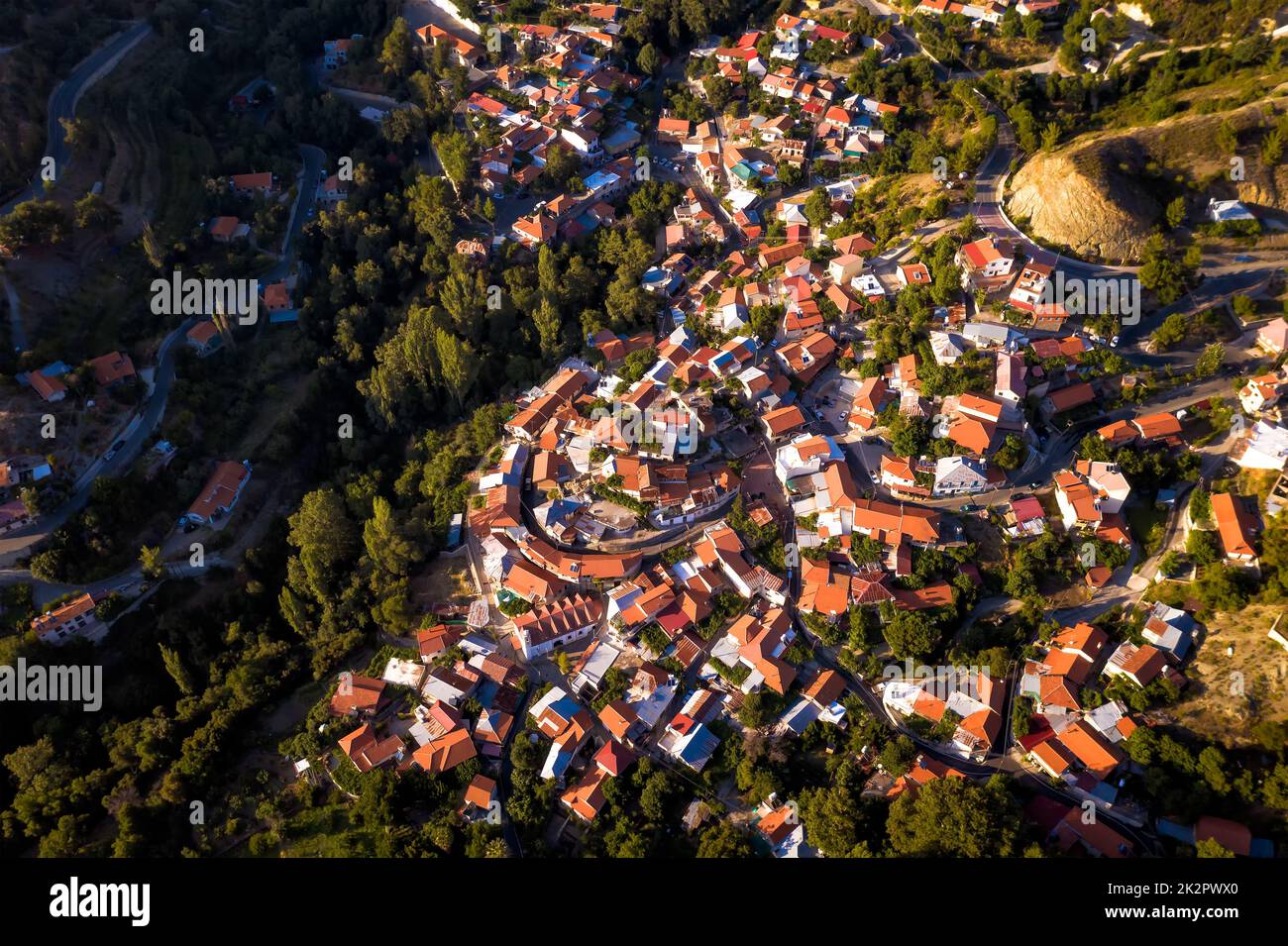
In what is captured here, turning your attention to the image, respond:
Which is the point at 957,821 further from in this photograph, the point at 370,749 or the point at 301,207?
the point at 301,207

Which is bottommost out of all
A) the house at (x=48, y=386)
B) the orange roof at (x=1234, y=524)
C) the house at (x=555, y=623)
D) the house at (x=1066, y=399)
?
the house at (x=555, y=623)

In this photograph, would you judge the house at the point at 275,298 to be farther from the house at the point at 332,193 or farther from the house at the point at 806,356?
the house at the point at 806,356

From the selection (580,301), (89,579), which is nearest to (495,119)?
(580,301)

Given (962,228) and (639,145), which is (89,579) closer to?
(639,145)

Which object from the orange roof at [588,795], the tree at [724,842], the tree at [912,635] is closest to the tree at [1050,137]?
the tree at [912,635]

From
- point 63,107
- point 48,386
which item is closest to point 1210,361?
point 48,386

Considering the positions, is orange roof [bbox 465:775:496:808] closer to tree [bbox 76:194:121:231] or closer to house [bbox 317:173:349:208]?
tree [bbox 76:194:121:231]
